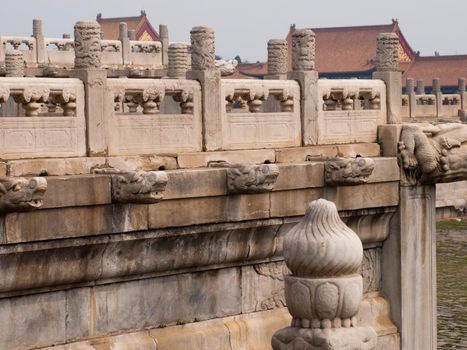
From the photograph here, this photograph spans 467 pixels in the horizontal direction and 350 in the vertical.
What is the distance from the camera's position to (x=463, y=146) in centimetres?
1410

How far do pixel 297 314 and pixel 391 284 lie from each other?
450cm

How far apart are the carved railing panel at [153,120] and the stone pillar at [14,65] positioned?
36.2 feet

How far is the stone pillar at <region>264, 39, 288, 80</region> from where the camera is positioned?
15.8 m

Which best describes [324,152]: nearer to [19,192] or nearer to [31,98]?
[31,98]

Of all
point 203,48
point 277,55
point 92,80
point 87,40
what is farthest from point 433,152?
point 87,40

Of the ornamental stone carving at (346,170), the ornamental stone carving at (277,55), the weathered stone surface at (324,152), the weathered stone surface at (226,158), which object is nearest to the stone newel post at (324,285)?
the weathered stone surface at (226,158)

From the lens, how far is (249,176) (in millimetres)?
11891

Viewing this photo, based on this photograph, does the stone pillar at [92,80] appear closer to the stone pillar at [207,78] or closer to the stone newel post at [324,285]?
the stone pillar at [207,78]

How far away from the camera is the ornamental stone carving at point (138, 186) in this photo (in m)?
10.8

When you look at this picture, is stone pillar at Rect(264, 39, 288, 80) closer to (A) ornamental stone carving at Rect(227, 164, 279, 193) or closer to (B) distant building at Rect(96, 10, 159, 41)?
(A) ornamental stone carving at Rect(227, 164, 279, 193)

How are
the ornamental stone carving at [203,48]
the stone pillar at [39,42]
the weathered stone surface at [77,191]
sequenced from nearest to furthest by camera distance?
the weathered stone surface at [77,191] → the ornamental stone carving at [203,48] → the stone pillar at [39,42]

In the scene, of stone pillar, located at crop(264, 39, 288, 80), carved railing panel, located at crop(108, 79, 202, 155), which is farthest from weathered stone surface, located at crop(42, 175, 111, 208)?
stone pillar, located at crop(264, 39, 288, 80)

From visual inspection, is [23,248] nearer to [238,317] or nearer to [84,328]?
[84,328]

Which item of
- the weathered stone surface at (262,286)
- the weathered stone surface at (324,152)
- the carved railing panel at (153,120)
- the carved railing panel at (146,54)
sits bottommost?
the weathered stone surface at (262,286)
